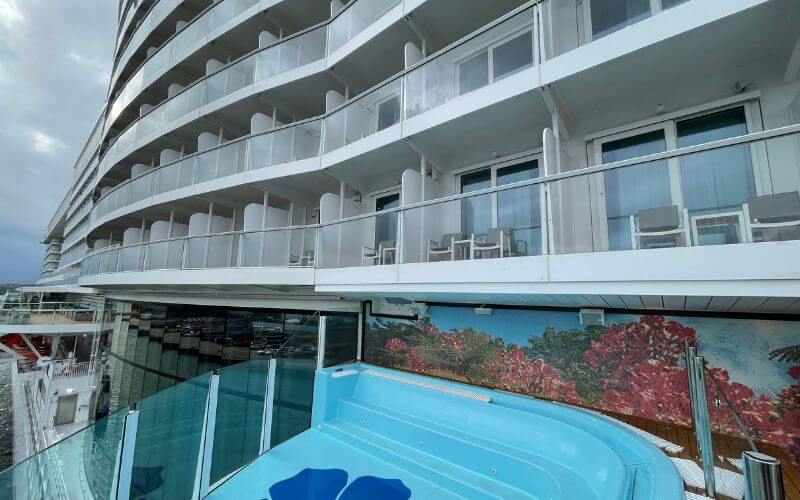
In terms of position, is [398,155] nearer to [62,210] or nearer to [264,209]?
[264,209]

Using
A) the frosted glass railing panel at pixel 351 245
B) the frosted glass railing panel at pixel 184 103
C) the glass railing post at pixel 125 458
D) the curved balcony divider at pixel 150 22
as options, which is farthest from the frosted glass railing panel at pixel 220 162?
the curved balcony divider at pixel 150 22

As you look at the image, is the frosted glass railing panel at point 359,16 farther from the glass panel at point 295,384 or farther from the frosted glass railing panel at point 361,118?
the glass panel at point 295,384

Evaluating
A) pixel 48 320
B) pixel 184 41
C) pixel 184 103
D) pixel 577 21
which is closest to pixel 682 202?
pixel 577 21

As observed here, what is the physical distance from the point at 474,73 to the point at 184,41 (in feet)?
44.1

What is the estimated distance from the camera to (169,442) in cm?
490

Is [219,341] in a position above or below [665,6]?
below

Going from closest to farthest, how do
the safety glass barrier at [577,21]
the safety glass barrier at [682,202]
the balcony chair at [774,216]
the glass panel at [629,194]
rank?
the balcony chair at [774,216] < the safety glass barrier at [682,202] < the glass panel at [629,194] < the safety glass barrier at [577,21]

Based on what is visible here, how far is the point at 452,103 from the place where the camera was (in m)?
6.40

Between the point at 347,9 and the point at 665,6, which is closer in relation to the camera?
the point at 665,6

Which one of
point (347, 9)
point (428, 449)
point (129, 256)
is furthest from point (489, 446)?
point (129, 256)

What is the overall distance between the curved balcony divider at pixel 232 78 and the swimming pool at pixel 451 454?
9201 millimetres

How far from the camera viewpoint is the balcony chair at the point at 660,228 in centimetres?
357

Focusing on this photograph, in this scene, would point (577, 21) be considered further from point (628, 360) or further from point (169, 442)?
point (169, 442)

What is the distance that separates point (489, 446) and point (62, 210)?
55.8 m
